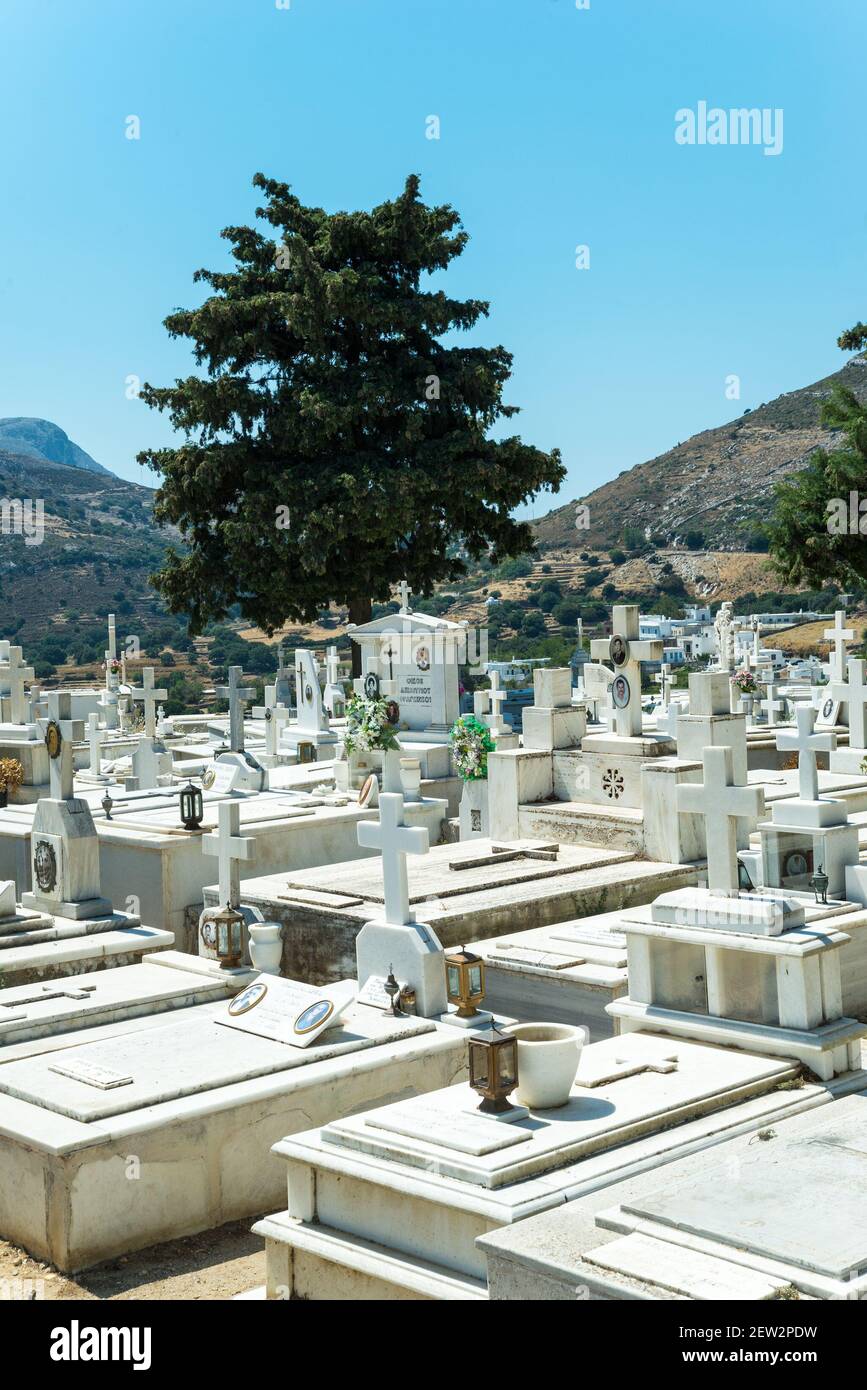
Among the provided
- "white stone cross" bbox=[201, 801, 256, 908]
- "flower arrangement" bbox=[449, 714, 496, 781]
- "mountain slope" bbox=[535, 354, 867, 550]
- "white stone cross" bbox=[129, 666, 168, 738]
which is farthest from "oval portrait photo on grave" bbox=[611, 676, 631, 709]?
"mountain slope" bbox=[535, 354, 867, 550]

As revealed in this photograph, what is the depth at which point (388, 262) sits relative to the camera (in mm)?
26922

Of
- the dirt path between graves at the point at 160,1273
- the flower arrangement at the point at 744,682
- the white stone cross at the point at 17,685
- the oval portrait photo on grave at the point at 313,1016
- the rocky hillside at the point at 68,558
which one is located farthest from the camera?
the rocky hillside at the point at 68,558

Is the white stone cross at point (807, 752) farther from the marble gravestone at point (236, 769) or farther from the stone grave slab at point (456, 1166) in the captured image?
the marble gravestone at point (236, 769)

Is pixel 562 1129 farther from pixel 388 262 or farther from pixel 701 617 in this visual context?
pixel 701 617

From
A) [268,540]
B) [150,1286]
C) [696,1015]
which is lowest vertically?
→ [150,1286]

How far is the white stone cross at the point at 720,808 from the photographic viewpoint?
7484 mm

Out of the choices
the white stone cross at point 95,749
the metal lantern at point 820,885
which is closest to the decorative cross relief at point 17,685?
the white stone cross at point 95,749

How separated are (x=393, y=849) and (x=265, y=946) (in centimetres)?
125

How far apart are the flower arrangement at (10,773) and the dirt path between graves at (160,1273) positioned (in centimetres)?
1003

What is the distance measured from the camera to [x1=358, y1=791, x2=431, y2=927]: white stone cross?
8406mm

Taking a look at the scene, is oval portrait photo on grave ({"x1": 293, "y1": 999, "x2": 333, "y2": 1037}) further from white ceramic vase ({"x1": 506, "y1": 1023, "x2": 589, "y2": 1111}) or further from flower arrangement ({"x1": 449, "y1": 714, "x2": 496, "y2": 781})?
flower arrangement ({"x1": 449, "y1": 714, "x2": 496, "y2": 781})

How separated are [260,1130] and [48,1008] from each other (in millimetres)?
2137

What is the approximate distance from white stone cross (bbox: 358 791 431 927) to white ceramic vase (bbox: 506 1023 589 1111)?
2.53m
